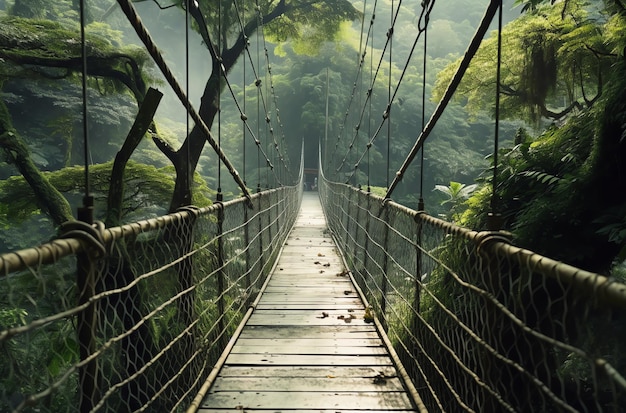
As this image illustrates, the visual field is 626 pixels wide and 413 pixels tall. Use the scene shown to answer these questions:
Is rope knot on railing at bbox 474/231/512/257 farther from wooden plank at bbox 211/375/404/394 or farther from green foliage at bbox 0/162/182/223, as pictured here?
green foliage at bbox 0/162/182/223

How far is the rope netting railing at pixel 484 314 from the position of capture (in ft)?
1.95

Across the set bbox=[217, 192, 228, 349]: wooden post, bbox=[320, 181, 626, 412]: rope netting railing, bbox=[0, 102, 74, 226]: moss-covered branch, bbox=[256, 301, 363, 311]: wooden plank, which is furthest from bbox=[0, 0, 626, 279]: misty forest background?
bbox=[256, 301, 363, 311]: wooden plank

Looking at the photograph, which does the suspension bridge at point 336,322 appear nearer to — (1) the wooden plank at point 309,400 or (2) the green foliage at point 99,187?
(1) the wooden plank at point 309,400

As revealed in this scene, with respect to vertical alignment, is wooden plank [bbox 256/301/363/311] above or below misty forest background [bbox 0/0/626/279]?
below

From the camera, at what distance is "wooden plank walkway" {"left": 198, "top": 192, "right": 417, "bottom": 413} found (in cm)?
121

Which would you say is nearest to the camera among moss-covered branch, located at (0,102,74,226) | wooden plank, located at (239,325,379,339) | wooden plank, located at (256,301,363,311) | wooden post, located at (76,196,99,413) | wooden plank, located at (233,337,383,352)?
wooden post, located at (76,196,99,413)

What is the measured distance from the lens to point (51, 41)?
3166 millimetres

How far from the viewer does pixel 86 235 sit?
26.8 inches

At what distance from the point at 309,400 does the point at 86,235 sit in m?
0.80

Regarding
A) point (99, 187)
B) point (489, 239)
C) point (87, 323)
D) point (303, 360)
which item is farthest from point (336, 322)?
point (99, 187)

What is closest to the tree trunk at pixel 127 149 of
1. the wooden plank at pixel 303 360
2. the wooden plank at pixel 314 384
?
the wooden plank at pixel 303 360

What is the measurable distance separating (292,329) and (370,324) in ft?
1.10

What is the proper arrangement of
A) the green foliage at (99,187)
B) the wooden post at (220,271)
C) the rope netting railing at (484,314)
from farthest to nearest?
the green foliage at (99,187)
the wooden post at (220,271)
the rope netting railing at (484,314)

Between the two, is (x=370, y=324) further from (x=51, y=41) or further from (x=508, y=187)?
(x=51, y=41)
